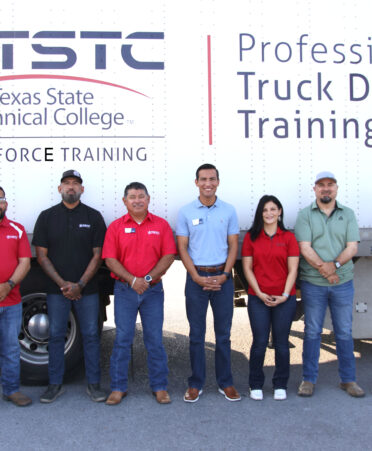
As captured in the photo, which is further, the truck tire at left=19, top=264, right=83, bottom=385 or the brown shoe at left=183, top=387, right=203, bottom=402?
the truck tire at left=19, top=264, right=83, bottom=385

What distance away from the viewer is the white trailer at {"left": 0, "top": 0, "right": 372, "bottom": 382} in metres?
3.83

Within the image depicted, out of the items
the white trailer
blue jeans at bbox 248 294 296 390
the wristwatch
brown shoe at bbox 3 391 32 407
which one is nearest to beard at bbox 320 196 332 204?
the white trailer

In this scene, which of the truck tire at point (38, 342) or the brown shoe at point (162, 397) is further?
the truck tire at point (38, 342)

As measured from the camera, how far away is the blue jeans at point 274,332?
357 centimetres

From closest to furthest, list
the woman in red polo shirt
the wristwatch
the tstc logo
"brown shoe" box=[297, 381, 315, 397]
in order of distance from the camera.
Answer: the wristwatch → the woman in red polo shirt → "brown shoe" box=[297, 381, 315, 397] → the tstc logo

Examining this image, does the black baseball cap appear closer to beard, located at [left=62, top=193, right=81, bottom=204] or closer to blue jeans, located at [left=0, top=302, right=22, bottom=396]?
beard, located at [left=62, top=193, right=81, bottom=204]

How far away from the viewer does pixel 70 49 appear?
384 centimetres

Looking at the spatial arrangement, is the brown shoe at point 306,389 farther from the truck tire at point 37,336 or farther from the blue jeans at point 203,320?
the truck tire at point 37,336

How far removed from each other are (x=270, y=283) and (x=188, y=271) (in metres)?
0.69

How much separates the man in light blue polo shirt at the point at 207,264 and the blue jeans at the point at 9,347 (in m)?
1.43

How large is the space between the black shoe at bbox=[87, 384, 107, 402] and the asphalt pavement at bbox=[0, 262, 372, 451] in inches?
1.9

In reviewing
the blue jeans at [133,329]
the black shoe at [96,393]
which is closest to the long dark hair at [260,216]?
the blue jeans at [133,329]

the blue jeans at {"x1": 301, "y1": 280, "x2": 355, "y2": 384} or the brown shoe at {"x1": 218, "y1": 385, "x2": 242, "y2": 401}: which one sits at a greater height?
the blue jeans at {"x1": 301, "y1": 280, "x2": 355, "y2": 384}

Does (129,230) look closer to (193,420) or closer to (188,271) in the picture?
(188,271)
